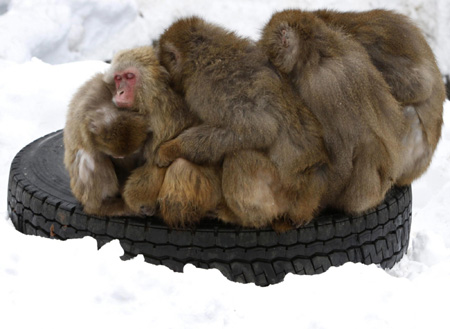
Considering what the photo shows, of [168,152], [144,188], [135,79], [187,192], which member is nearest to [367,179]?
[187,192]

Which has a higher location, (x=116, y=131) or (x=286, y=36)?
(x=286, y=36)

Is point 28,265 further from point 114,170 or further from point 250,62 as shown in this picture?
point 250,62

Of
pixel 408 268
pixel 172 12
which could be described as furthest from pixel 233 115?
pixel 172 12

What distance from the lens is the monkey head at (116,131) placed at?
12.3ft

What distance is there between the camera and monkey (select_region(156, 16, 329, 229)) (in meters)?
3.74

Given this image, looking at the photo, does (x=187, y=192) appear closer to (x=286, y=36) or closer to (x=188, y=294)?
(x=188, y=294)

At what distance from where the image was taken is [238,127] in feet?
12.2

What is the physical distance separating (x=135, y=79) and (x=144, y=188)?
57cm

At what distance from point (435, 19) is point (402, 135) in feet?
19.6

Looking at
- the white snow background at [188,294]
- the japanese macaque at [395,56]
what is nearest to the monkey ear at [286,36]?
the japanese macaque at [395,56]

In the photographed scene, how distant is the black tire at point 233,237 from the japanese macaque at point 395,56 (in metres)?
0.44

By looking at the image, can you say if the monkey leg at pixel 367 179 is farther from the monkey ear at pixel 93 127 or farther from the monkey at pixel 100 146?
the monkey ear at pixel 93 127

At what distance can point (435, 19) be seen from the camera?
962 centimetres

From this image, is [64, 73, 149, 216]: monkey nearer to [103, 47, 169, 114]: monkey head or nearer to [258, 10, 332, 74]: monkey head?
[103, 47, 169, 114]: monkey head
